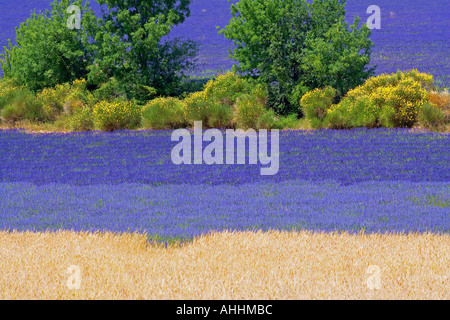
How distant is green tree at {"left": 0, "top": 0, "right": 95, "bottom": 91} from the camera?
968 inches

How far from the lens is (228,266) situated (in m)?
5.86

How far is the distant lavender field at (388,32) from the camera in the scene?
3028cm

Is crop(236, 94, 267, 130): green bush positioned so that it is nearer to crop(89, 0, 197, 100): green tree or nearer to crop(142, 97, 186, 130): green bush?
crop(142, 97, 186, 130): green bush

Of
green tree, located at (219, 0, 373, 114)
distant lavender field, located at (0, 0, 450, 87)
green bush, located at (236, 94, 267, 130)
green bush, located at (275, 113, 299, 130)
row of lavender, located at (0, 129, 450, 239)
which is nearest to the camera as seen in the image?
row of lavender, located at (0, 129, 450, 239)

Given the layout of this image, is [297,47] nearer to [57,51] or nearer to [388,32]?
[57,51]

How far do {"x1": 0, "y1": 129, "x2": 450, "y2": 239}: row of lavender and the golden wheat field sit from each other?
0.66 m

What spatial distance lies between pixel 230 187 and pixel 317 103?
9.33 metres

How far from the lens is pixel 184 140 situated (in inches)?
706

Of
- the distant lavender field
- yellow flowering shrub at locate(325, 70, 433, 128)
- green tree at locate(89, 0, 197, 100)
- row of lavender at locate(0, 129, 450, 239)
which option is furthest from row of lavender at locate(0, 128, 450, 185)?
the distant lavender field

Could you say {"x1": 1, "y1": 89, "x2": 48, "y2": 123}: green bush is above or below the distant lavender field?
below

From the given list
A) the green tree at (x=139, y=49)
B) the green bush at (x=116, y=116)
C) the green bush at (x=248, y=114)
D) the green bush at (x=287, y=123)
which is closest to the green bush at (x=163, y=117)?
the green bush at (x=116, y=116)

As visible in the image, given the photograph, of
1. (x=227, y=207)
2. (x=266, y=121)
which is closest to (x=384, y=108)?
(x=266, y=121)

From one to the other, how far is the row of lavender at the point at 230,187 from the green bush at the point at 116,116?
86.5 inches
